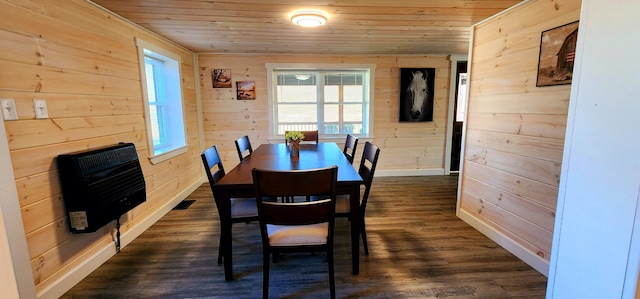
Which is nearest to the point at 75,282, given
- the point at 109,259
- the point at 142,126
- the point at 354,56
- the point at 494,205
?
the point at 109,259

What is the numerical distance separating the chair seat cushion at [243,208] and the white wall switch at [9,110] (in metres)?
1.32

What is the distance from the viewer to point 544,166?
196 centimetres

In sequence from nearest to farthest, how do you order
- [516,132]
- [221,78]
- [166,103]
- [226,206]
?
[226,206] < [516,132] < [166,103] < [221,78]

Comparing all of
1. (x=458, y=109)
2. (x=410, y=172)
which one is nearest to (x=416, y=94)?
(x=458, y=109)

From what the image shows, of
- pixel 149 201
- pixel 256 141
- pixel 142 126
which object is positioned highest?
pixel 142 126

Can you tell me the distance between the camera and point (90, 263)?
2020 mm

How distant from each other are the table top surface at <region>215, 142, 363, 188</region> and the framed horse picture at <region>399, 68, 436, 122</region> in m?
1.97

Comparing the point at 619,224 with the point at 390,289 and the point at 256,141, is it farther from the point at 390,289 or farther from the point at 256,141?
the point at 256,141

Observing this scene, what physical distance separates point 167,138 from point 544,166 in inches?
158

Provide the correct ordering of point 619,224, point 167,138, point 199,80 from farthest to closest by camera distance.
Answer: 1. point 199,80
2. point 167,138
3. point 619,224

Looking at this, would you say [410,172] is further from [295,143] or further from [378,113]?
[295,143]

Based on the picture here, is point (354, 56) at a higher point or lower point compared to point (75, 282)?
higher

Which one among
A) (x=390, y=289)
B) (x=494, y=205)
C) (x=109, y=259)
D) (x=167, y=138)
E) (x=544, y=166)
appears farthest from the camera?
(x=167, y=138)

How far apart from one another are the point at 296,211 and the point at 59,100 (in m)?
1.73
